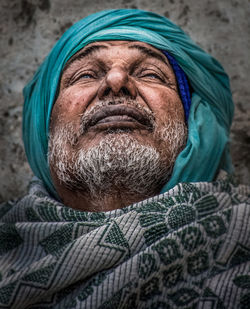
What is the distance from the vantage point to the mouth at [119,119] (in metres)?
1.51

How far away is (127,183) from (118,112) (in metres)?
0.28

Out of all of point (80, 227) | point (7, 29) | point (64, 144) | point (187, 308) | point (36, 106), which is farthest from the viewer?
point (7, 29)

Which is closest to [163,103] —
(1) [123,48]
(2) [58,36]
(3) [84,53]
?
(1) [123,48]

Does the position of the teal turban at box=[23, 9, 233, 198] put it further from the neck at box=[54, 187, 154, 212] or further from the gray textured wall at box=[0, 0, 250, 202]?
the gray textured wall at box=[0, 0, 250, 202]

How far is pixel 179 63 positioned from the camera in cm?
175

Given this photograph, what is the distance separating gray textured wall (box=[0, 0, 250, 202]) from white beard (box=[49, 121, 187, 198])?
83cm

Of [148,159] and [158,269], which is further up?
[148,159]

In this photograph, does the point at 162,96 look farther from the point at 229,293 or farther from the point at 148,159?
the point at 229,293

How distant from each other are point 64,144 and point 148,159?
361mm

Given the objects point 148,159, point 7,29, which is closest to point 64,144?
point 148,159

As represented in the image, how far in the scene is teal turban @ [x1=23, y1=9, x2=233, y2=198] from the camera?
1649mm

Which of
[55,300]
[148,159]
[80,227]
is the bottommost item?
[55,300]

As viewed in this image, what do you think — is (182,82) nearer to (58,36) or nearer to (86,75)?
(86,75)

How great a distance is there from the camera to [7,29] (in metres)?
2.49
